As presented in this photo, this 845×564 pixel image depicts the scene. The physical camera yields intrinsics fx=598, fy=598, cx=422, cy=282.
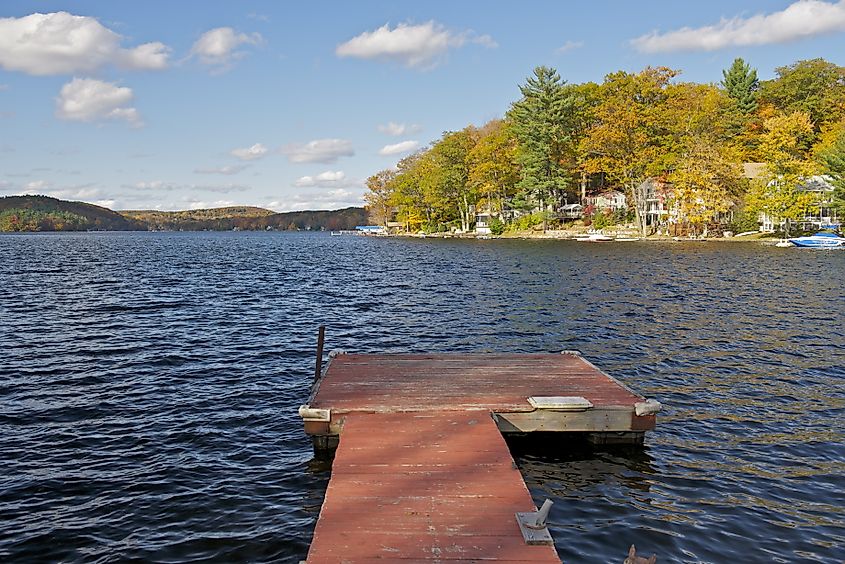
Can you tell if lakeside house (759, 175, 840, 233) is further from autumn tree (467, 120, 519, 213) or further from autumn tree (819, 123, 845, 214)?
autumn tree (467, 120, 519, 213)

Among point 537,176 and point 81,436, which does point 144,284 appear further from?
point 537,176

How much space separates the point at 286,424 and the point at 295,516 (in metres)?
4.44

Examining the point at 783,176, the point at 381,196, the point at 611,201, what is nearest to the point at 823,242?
the point at 783,176

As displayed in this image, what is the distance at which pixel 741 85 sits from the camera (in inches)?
4277

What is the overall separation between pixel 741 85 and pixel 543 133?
131ft

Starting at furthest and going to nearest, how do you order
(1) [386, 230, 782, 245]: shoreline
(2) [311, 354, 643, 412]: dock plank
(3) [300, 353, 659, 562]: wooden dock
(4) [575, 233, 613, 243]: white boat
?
(4) [575, 233, 613, 243]: white boat < (1) [386, 230, 782, 245]: shoreline < (2) [311, 354, 643, 412]: dock plank < (3) [300, 353, 659, 562]: wooden dock

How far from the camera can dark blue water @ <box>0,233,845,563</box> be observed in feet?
30.1

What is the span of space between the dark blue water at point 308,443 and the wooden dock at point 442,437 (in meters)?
1.05

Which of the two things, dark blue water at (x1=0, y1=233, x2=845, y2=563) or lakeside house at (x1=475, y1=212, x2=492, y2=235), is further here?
lakeside house at (x1=475, y1=212, x2=492, y2=235)

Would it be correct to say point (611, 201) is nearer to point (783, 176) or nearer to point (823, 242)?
point (783, 176)

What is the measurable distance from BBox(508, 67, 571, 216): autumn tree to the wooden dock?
296 feet

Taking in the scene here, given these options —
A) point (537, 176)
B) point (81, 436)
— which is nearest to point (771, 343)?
point (81, 436)

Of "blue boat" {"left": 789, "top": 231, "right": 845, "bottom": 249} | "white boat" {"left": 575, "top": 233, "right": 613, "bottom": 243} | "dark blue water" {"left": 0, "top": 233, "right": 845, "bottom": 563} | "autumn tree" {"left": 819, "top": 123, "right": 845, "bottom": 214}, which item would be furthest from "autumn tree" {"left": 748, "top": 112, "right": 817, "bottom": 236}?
"dark blue water" {"left": 0, "top": 233, "right": 845, "bottom": 563}

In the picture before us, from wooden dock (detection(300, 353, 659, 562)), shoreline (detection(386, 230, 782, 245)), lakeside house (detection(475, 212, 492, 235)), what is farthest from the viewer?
lakeside house (detection(475, 212, 492, 235))
